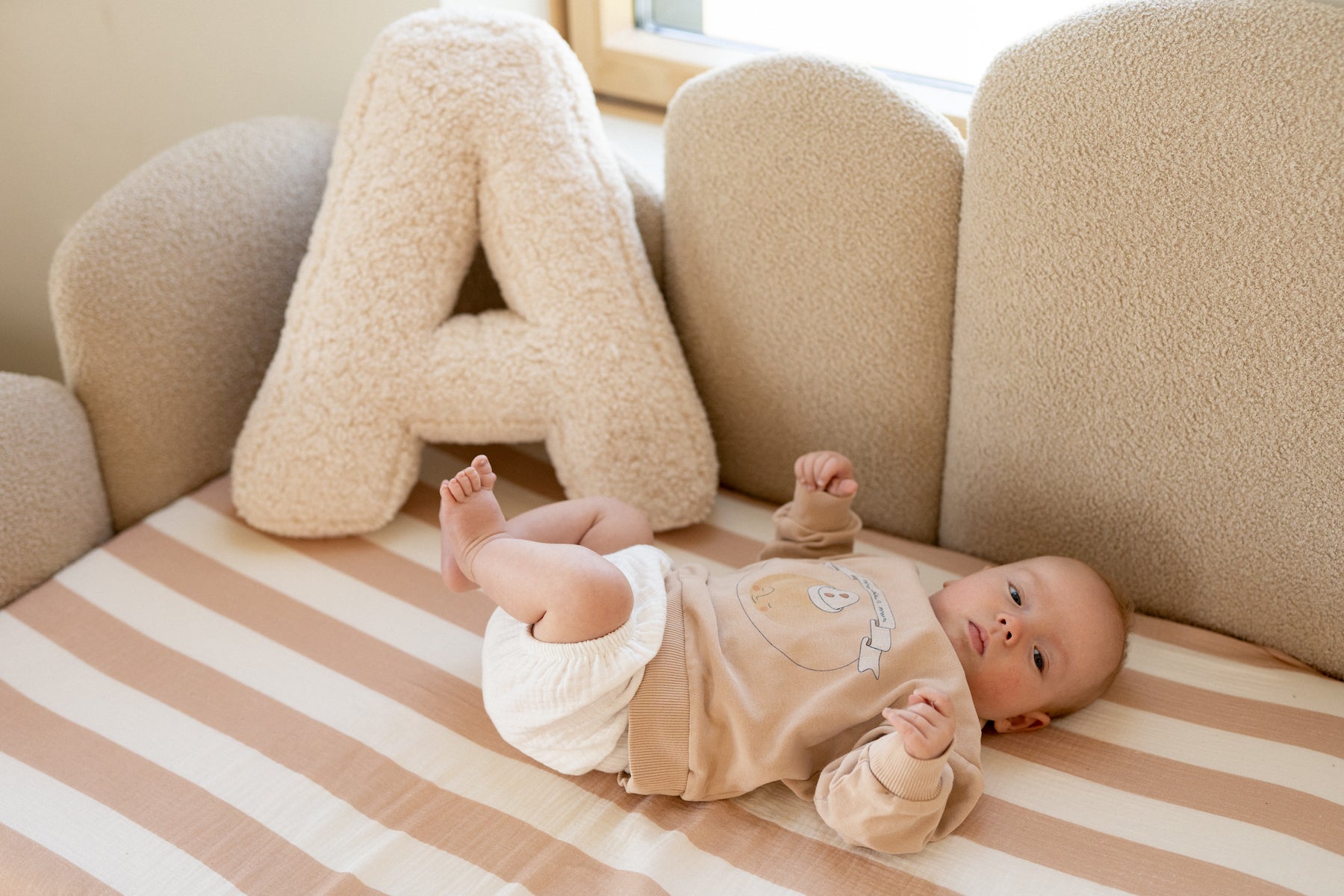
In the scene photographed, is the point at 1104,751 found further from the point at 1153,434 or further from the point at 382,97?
the point at 382,97

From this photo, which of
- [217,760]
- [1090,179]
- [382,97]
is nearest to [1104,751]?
[1090,179]

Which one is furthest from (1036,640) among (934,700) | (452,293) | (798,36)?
(798,36)

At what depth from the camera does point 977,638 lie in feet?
3.40

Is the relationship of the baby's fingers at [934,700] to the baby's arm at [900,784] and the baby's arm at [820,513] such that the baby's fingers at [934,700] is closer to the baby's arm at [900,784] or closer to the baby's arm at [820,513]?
the baby's arm at [900,784]

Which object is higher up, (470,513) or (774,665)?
(470,513)

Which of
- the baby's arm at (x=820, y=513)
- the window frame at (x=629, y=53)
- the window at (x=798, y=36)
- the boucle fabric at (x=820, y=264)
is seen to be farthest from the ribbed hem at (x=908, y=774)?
the window frame at (x=629, y=53)

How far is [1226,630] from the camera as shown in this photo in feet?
3.70

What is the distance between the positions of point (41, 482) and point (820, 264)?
0.88 meters

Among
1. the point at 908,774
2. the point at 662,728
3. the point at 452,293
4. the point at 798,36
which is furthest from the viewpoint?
the point at 798,36

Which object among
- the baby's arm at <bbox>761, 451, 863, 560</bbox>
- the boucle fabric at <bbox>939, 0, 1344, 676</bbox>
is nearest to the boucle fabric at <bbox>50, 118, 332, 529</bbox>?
the baby's arm at <bbox>761, 451, 863, 560</bbox>

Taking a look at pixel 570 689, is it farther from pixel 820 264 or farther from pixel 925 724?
pixel 820 264

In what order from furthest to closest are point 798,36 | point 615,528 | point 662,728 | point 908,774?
point 798,36, point 615,528, point 662,728, point 908,774

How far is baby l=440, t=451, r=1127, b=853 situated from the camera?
939 mm

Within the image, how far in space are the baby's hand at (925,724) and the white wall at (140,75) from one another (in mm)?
1108
